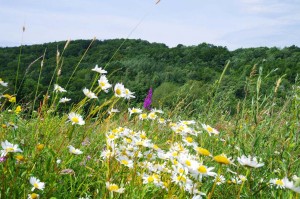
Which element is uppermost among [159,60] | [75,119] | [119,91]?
[119,91]

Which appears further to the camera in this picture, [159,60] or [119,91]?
[159,60]

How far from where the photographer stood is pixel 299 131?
1974 millimetres

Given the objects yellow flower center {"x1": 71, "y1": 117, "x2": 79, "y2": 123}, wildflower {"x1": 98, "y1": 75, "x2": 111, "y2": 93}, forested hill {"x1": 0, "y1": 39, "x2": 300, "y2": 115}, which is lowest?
forested hill {"x1": 0, "y1": 39, "x2": 300, "y2": 115}

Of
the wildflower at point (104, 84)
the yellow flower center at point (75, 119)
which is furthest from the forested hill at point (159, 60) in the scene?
A: the yellow flower center at point (75, 119)

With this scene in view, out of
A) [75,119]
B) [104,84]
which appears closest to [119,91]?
[104,84]

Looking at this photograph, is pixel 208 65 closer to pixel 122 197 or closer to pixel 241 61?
pixel 241 61

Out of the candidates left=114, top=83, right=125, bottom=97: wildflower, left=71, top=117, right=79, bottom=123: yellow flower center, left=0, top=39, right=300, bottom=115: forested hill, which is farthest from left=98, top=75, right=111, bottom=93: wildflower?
left=0, top=39, right=300, bottom=115: forested hill

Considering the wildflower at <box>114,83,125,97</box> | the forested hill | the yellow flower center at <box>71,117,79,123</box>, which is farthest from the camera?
the forested hill

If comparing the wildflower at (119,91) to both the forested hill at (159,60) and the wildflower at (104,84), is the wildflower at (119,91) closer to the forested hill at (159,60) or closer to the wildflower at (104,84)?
the wildflower at (104,84)

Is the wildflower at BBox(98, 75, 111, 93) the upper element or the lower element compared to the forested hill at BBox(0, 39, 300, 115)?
upper

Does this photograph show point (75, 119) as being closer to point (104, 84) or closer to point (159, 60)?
point (104, 84)

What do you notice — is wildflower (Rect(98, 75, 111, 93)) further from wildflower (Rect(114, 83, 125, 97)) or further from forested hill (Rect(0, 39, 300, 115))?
forested hill (Rect(0, 39, 300, 115))

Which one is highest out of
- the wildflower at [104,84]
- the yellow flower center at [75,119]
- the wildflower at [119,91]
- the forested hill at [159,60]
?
the wildflower at [104,84]

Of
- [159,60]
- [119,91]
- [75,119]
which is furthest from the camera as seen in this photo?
[159,60]
